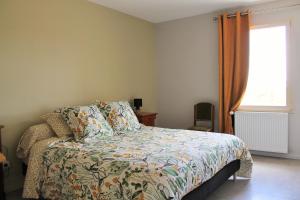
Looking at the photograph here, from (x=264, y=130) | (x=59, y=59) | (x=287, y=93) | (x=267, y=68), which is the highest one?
(x=59, y=59)

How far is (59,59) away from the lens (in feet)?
11.0

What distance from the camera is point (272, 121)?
390cm

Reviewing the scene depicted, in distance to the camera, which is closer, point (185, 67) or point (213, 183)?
point (213, 183)

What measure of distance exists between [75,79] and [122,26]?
4.44 ft

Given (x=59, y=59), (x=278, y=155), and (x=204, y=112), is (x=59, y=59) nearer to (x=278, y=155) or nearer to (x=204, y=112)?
(x=204, y=112)

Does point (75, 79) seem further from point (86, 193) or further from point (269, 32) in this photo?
point (269, 32)

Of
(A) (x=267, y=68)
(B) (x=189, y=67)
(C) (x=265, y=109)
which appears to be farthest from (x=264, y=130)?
(B) (x=189, y=67)

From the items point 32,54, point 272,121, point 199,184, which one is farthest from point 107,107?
point 272,121

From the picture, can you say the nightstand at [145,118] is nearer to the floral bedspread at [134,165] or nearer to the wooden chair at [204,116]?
the wooden chair at [204,116]

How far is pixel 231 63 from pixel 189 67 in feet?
2.69

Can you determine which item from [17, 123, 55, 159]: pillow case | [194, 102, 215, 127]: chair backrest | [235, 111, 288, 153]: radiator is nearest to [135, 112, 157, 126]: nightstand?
[194, 102, 215, 127]: chair backrest

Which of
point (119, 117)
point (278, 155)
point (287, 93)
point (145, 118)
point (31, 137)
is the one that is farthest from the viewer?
point (145, 118)

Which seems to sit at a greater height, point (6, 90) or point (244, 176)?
point (6, 90)

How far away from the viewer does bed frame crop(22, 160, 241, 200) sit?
215 centimetres
